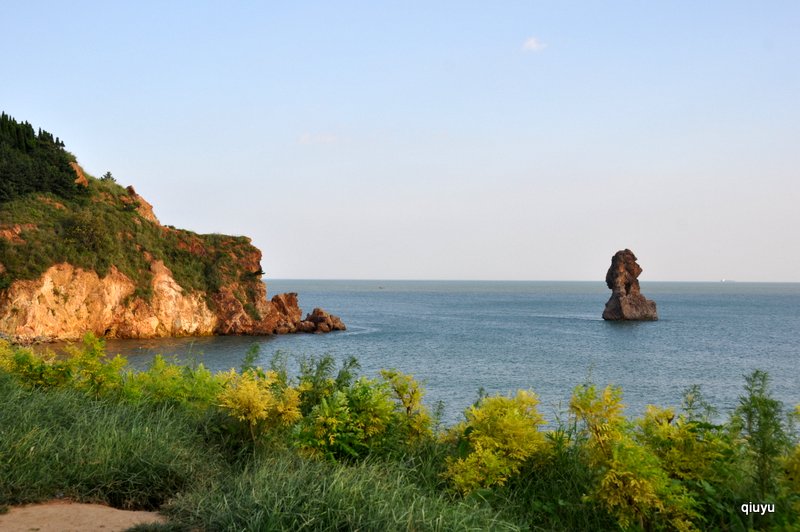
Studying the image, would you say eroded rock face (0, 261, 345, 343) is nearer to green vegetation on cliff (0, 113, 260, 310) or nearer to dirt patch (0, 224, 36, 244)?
green vegetation on cliff (0, 113, 260, 310)

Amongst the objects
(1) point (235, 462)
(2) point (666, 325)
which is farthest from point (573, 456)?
(2) point (666, 325)

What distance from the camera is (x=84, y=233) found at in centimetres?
4672

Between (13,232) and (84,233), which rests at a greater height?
(84,233)

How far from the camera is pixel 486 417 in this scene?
663 cm

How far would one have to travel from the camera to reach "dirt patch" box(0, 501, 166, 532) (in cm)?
527

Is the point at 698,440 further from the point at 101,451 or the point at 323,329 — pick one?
the point at 323,329

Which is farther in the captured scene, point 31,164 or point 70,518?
point 31,164

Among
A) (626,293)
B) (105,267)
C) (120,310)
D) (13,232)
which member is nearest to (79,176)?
(105,267)

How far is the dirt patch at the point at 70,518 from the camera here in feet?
17.3

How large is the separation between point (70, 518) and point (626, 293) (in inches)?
3538

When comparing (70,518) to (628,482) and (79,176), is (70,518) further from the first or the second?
(79,176)

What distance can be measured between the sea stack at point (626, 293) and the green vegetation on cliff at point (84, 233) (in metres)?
51.6

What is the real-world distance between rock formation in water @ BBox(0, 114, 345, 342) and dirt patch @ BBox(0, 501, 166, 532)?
117 ft

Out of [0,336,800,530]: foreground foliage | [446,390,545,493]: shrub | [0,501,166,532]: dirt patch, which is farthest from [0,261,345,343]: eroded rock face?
[446,390,545,493]: shrub
